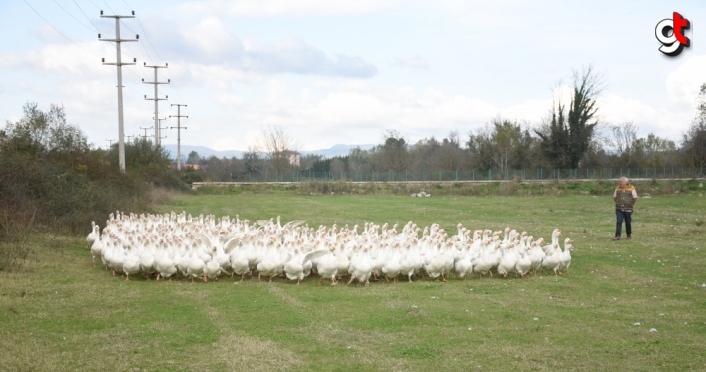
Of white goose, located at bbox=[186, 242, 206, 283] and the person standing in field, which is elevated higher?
the person standing in field

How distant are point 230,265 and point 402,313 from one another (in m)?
4.89

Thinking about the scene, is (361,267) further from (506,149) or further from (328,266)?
(506,149)

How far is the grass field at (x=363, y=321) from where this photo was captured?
8.03 metres

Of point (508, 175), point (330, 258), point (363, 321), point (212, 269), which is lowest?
point (363, 321)

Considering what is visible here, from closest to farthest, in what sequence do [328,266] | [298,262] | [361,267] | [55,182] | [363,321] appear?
[363,321] < [361,267] < [328,266] < [298,262] < [55,182]

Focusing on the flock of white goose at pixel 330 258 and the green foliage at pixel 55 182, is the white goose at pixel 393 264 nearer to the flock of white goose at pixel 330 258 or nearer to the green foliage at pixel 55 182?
the flock of white goose at pixel 330 258

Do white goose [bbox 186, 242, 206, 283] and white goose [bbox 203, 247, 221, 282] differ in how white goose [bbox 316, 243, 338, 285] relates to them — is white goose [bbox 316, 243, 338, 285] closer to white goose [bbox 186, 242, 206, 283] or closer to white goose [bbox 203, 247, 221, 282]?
white goose [bbox 203, 247, 221, 282]

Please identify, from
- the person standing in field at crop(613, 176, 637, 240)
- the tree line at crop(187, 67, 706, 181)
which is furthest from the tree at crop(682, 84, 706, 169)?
the person standing in field at crop(613, 176, 637, 240)

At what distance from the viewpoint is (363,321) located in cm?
994

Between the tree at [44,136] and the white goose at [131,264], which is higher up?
the tree at [44,136]

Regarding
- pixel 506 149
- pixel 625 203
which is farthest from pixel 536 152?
pixel 625 203

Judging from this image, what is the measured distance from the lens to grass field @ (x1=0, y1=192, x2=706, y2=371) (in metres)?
8.03

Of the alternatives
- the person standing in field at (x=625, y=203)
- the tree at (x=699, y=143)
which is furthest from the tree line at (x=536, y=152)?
the person standing in field at (x=625, y=203)

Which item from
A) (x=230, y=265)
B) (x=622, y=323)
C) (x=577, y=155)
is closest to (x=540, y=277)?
(x=622, y=323)
